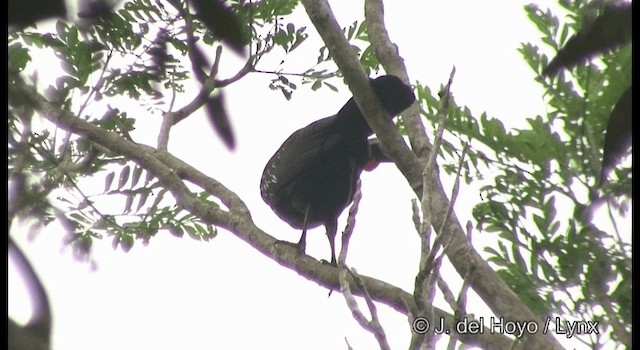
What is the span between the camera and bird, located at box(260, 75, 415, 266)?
3766 mm

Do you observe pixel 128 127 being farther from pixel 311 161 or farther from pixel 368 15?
pixel 368 15

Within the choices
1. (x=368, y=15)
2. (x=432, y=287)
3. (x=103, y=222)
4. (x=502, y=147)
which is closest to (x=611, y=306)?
(x=432, y=287)

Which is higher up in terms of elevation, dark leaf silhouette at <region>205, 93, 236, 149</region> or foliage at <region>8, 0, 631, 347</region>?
foliage at <region>8, 0, 631, 347</region>

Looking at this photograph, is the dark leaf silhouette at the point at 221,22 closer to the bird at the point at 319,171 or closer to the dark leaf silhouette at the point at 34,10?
the dark leaf silhouette at the point at 34,10

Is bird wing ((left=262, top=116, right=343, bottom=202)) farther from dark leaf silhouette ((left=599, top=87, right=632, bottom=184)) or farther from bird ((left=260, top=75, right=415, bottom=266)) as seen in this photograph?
dark leaf silhouette ((left=599, top=87, right=632, bottom=184))

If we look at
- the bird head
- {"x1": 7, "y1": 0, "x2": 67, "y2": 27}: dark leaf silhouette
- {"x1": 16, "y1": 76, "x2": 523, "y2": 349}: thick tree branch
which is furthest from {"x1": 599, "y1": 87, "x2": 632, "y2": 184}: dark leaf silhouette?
{"x1": 16, "y1": 76, "x2": 523, "y2": 349}: thick tree branch

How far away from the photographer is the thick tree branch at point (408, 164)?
8.27 feet

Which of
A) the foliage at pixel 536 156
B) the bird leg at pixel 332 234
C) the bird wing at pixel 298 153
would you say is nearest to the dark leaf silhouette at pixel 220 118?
the foliage at pixel 536 156

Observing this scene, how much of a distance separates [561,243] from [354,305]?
0.78m

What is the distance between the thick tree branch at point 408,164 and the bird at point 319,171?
72 cm

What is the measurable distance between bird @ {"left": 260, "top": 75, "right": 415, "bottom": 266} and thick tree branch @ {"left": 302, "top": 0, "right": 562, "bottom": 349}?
0.72 metres

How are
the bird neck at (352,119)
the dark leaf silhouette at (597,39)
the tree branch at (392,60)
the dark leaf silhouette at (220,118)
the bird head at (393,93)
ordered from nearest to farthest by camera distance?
the dark leaf silhouette at (597,39) < the dark leaf silhouette at (220,118) < the bird head at (393,93) < the tree branch at (392,60) < the bird neck at (352,119)

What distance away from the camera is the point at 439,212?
9.16ft

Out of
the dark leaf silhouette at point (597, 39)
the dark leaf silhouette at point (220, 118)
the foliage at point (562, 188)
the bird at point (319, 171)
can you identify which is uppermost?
the bird at point (319, 171)
